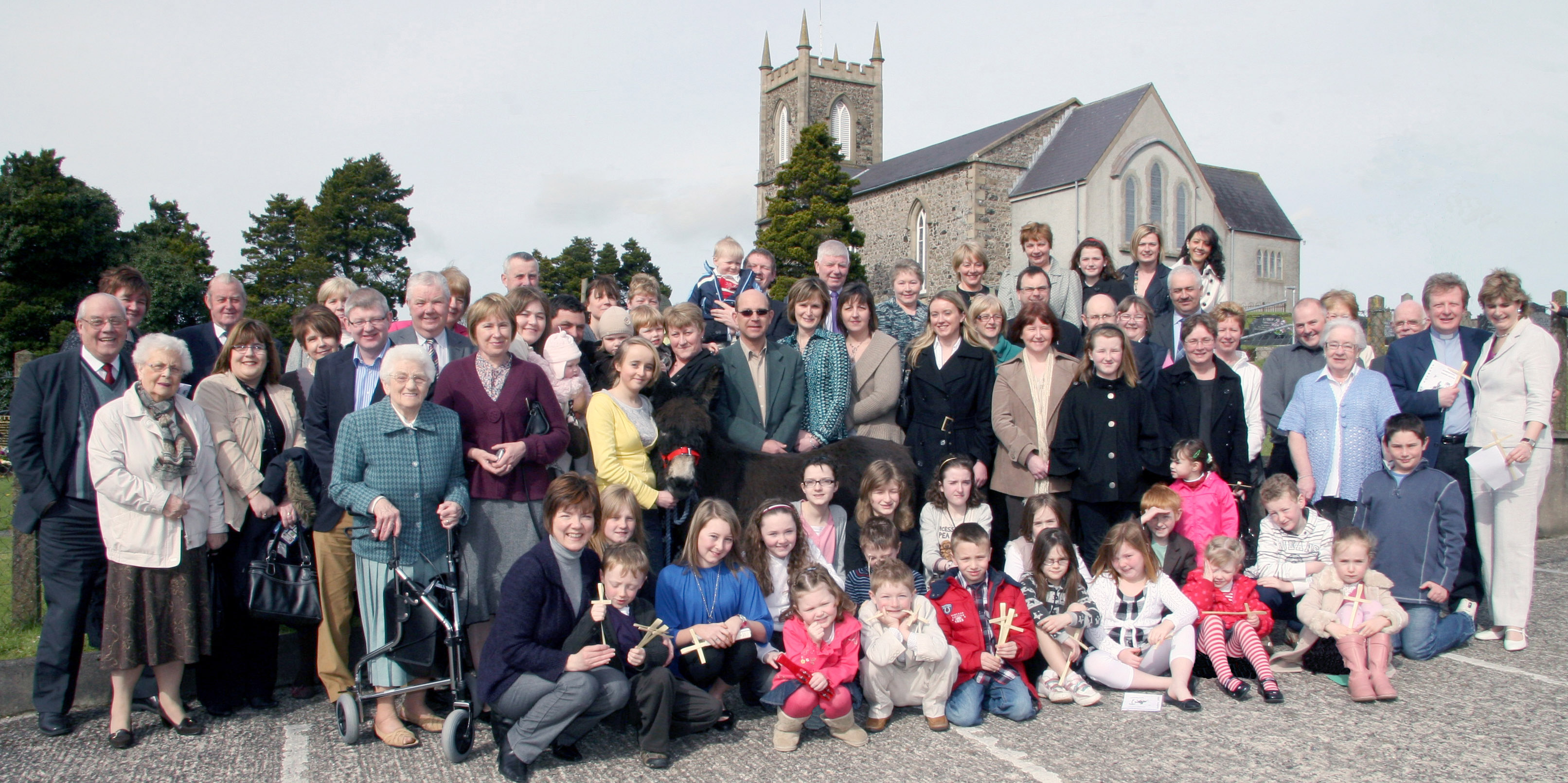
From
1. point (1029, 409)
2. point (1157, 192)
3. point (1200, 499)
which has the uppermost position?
point (1157, 192)

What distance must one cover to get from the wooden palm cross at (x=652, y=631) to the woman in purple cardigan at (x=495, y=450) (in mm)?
642

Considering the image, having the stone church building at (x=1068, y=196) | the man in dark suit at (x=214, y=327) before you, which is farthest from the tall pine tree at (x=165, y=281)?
the man in dark suit at (x=214, y=327)

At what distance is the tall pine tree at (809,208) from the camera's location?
119ft

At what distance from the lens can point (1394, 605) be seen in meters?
5.11

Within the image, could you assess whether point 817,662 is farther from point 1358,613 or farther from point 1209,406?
point 1209,406

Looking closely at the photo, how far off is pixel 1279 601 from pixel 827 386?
8.95ft

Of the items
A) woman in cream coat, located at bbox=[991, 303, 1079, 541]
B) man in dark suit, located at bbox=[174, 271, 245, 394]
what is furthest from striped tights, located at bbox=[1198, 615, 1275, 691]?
man in dark suit, located at bbox=[174, 271, 245, 394]

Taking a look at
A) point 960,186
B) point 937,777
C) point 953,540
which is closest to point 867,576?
point 953,540

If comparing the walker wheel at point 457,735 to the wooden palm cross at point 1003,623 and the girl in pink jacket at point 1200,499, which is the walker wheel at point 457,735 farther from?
the girl in pink jacket at point 1200,499

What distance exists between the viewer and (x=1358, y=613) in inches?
197

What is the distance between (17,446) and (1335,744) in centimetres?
558

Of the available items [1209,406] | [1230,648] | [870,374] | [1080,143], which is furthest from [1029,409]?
[1080,143]

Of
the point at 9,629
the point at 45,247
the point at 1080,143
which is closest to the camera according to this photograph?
the point at 9,629

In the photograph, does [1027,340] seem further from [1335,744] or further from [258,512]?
[258,512]
